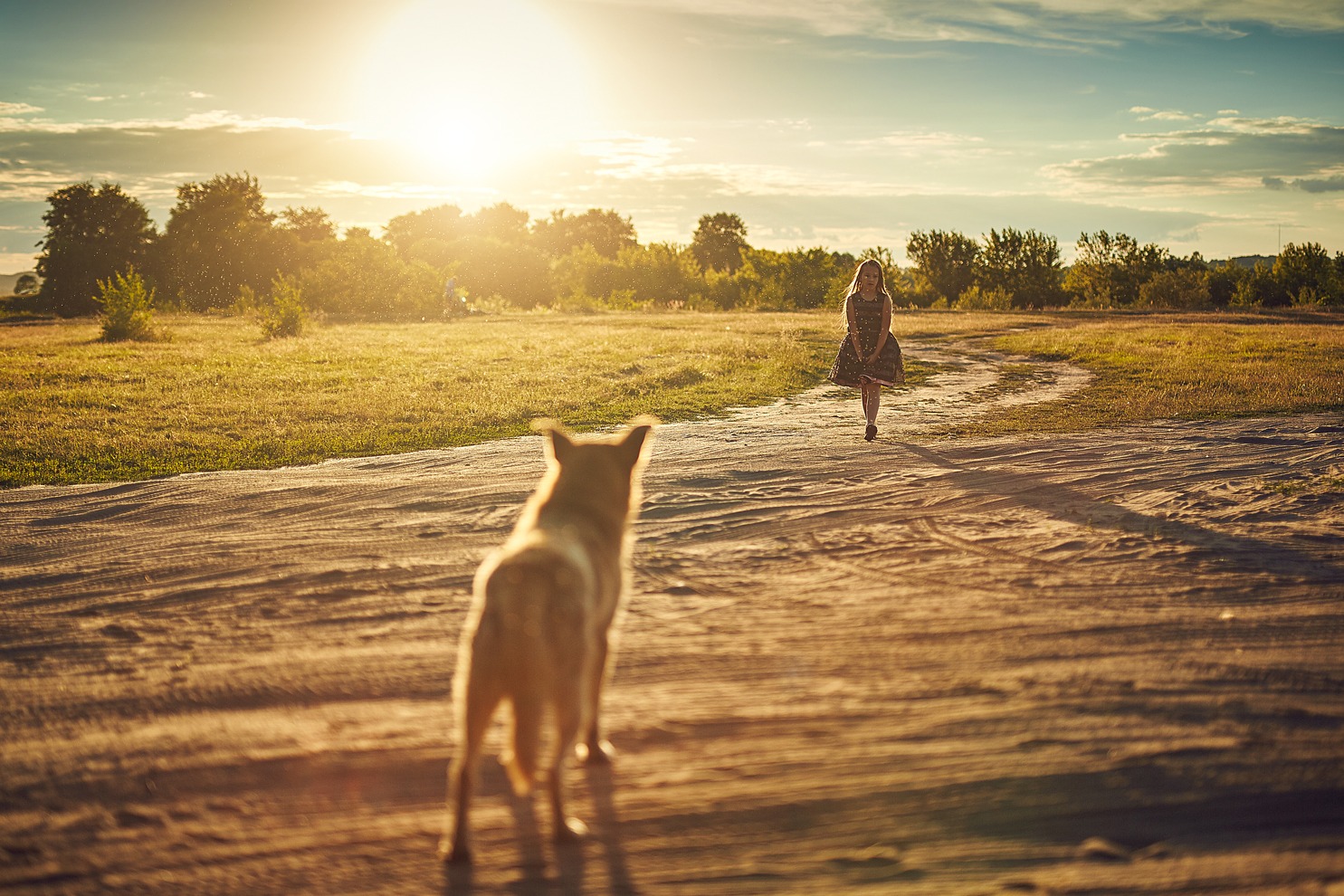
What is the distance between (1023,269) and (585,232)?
50985mm

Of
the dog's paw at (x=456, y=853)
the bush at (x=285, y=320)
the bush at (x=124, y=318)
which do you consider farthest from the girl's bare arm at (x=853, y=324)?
the bush at (x=124, y=318)

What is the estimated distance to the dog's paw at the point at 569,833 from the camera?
3.41 metres

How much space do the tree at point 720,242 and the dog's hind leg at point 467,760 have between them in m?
81.4

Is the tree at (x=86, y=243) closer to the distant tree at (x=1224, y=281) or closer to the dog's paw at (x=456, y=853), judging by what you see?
the dog's paw at (x=456, y=853)

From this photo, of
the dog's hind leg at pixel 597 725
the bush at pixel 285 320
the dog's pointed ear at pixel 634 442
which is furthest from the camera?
the bush at pixel 285 320

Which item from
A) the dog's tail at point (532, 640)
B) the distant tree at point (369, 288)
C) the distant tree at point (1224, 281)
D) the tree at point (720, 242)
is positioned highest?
the tree at point (720, 242)

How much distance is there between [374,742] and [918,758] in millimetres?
2361

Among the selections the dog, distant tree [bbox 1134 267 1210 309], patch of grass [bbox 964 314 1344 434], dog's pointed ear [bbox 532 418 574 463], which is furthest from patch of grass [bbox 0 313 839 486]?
distant tree [bbox 1134 267 1210 309]

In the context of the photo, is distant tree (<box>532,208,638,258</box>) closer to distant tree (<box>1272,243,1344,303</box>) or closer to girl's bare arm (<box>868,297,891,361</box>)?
distant tree (<box>1272,243,1344,303</box>)

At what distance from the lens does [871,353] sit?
12227 millimetres

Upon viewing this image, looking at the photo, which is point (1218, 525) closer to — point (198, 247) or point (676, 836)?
point (676, 836)

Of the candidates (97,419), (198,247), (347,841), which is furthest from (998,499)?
(198,247)

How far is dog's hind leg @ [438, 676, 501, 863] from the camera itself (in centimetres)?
319

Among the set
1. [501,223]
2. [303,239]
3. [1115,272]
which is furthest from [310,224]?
[1115,272]
